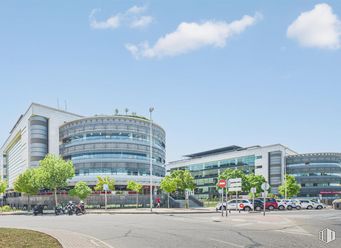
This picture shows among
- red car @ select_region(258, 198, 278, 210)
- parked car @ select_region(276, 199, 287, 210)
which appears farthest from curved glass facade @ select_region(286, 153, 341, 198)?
red car @ select_region(258, 198, 278, 210)

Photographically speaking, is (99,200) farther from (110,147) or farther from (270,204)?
(270,204)

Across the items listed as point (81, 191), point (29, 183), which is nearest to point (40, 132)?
point (29, 183)

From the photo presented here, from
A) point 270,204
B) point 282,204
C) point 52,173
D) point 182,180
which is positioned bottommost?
point 282,204

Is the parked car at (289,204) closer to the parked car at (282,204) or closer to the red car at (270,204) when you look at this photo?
the parked car at (282,204)

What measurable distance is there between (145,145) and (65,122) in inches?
863

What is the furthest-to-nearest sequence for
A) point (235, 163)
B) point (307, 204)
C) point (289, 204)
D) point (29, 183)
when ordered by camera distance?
1. point (235, 163)
2. point (29, 183)
3. point (307, 204)
4. point (289, 204)

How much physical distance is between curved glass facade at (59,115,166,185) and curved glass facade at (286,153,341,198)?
50.0 m

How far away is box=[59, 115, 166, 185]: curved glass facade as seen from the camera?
279 feet

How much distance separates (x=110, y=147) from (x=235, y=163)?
5659 cm

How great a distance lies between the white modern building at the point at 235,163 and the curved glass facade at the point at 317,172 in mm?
4391

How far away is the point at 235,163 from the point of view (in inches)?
5128

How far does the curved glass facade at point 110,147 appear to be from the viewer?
84938 millimetres

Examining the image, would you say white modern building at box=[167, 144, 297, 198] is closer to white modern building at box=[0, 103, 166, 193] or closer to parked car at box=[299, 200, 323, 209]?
white modern building at box=[0, 103, 166, 193]

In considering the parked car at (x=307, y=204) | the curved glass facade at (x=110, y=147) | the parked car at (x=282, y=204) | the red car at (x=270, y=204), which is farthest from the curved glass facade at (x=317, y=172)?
the red car at (x=270, y=204)
